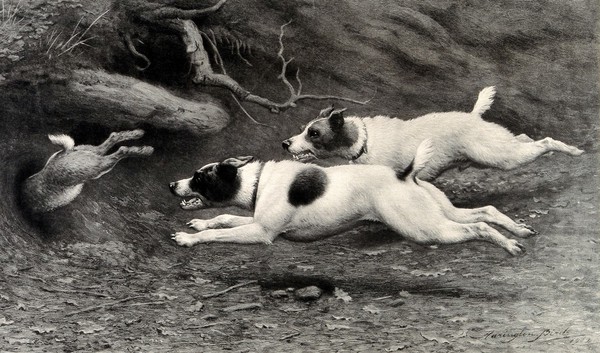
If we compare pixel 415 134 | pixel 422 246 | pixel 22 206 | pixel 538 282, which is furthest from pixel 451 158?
pixel 22 206

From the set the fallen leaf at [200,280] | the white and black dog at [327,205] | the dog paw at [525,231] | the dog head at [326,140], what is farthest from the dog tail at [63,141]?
the dog paw at [525,231]

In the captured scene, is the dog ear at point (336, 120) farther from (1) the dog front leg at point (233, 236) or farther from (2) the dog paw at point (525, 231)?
(2) the dog paw at point (525, 231)

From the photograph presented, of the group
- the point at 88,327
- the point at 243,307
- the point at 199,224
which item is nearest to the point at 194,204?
the point at 199,224

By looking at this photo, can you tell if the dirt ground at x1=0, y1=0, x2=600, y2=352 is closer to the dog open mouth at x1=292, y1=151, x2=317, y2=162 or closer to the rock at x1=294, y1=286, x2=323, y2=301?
the rock at x1=294, y1=286, x2=323, y2=301

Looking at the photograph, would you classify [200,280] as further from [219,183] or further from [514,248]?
[514,248]

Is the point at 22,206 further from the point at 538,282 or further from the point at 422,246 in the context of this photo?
the point at 538,282

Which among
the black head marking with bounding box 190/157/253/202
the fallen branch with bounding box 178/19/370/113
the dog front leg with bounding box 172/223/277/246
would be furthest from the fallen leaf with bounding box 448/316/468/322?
the black head marking with bounding box 190/157/253/202
